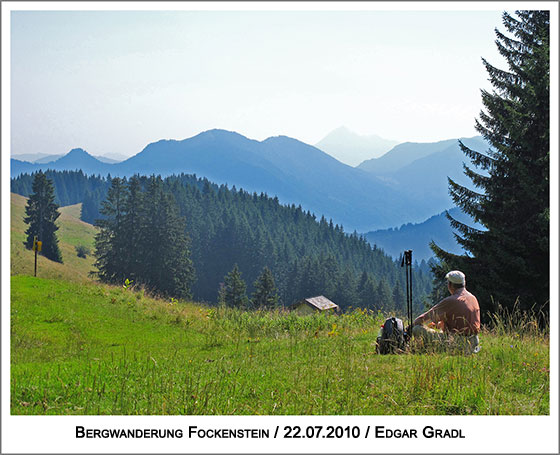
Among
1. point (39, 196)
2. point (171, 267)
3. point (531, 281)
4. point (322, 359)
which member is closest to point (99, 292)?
point (322, 359)

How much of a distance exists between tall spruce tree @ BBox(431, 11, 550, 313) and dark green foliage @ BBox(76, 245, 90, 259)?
293 ft

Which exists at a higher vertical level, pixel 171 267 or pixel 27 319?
pixel 27 319

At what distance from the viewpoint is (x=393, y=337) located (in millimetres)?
7598

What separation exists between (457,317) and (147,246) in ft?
208

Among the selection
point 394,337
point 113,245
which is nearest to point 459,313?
point 394,337

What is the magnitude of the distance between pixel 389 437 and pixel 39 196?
281 feet

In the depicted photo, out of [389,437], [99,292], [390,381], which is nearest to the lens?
[389,437]

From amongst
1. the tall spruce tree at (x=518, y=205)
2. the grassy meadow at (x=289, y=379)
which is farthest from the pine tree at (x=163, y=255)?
the grassy meadow at (x=289, y=379)

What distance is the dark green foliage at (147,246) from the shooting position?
64812 mm

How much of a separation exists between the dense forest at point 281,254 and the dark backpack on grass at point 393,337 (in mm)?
71460

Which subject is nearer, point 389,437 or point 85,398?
point 389,437

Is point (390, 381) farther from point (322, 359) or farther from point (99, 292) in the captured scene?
point (99, 292)

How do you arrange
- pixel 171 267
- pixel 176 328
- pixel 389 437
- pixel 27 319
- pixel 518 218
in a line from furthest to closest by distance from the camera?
1. pixel 171 267
2. pixel 518 218
3. pixel 176 328
4. pixel 27 319
5. pixel 389 437

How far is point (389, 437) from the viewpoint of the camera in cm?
457
